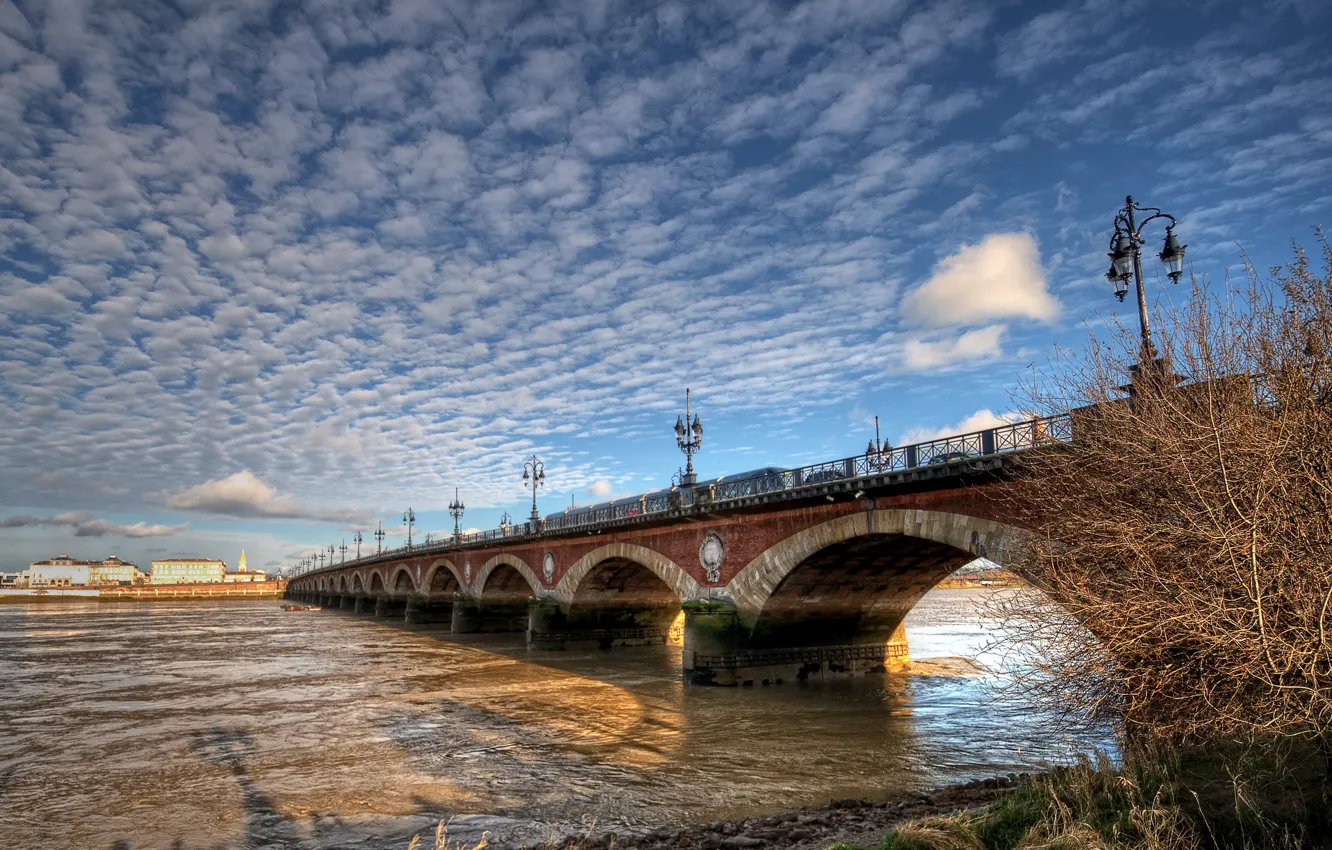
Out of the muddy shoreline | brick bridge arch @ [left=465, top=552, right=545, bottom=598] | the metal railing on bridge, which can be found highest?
the metal railing on bridge

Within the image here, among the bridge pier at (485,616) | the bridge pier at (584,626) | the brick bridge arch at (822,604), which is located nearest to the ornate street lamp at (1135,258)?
the brick bridge arch at (822,604)

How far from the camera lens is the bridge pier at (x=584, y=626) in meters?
39.7

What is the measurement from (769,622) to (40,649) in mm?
42752

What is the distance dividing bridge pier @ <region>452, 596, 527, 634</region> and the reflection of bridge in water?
31.6ft

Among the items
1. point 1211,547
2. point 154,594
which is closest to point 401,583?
point 1211,547

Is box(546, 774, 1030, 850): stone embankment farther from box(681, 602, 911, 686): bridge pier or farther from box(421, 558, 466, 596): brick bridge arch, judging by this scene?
box(421, 558, 466, 596): brick bridge arch

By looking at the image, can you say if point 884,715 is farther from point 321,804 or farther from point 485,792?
point 321,804

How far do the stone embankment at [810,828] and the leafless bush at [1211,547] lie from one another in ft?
8.94

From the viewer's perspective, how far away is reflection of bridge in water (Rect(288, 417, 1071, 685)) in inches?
739

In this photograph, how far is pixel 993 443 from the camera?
17.4 m

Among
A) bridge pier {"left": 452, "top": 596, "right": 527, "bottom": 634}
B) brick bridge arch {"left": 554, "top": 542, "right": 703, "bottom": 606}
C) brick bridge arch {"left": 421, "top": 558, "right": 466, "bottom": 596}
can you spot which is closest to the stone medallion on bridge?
brick bridge arch {"left": 554, "top": 542, "right": 703, "bottom": 606}

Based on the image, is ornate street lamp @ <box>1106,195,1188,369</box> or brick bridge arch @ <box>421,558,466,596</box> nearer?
ornate street lamp @ <box>1106,195,1188,369</box>

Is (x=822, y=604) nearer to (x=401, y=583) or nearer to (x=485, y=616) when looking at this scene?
(x=485, y=616)

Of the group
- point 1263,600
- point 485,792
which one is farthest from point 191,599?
point 1263,600
